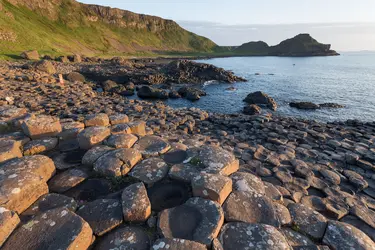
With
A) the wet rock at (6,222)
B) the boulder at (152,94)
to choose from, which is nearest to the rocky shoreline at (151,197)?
the wet rock at (6,222)

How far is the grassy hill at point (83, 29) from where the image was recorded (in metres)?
71.3

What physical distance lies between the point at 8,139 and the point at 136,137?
10.6 ft

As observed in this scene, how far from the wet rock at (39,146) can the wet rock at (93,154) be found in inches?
46.9

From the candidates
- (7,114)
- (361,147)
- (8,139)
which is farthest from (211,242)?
(361,147)

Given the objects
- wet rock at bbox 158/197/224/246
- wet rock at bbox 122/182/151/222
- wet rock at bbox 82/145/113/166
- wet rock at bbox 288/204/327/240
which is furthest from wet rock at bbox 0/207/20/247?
wet rock at bbox 288/204/327/240

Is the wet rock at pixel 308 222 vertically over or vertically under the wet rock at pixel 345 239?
under

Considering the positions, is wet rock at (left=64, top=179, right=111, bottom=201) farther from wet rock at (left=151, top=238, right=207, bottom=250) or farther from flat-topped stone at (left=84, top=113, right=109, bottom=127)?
flat-topped stone at (left=84, top=113, right=109, bottom=127)

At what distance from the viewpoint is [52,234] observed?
2.90 m

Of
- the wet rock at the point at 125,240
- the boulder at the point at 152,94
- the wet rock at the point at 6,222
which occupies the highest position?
the wet rock at the point at 6,222

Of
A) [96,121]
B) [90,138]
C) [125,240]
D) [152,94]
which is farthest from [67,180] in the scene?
[152,94]

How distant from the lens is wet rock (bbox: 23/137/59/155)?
500 centimetres

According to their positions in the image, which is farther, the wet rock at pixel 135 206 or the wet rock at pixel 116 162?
the wet rock at pixel 116 162

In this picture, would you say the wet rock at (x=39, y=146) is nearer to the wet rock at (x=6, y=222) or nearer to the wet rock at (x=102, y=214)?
the wet rock at (x=6, y=222)

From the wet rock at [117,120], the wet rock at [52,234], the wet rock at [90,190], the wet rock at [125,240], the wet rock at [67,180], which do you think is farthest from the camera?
the wet rock at [117,120]
